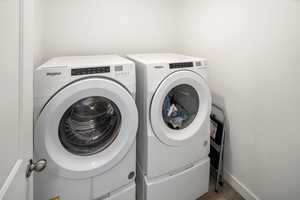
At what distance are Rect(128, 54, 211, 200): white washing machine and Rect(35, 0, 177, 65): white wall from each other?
1.96 feet

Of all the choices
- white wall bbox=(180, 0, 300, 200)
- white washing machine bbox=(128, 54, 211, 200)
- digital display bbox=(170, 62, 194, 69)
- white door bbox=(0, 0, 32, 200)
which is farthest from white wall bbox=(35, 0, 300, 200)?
white door bbox=(0, 0, 32, 200)

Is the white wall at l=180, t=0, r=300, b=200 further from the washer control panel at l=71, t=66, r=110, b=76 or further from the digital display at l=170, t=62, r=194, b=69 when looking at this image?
the washer control panel at l=71, t=66, r=110, b=76

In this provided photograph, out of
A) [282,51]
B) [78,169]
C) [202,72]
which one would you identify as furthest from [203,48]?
[78,169]

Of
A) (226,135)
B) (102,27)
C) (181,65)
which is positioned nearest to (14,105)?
(181,65)

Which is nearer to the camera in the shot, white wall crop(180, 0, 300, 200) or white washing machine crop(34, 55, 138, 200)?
white washing machine crop(34, 55, 138, 200)

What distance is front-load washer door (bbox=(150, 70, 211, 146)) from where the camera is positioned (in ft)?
4.26

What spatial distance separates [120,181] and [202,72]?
3.24ft

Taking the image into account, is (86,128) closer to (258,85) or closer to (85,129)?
(85,129)

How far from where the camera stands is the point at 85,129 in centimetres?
132

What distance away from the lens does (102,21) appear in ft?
5.87

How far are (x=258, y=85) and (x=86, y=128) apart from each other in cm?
128

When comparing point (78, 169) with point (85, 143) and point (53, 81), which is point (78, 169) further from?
point (53, 81)

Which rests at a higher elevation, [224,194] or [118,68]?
[118,68]

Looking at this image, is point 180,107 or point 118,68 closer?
point 118,68
